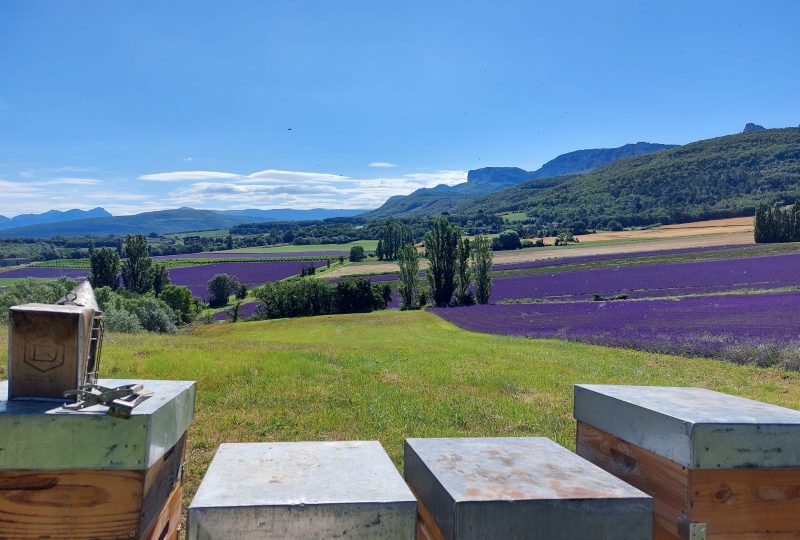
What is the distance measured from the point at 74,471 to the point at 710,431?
345 centimetres

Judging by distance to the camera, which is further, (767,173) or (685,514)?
(767,173)

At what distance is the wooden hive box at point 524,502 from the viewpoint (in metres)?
2.74

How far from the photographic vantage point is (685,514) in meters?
3.26

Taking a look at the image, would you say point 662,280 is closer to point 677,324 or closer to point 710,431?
point 677,324

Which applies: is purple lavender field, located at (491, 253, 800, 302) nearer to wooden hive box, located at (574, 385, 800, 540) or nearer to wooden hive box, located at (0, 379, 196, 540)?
wooden hive box, located at (574, 385, 800, 540)

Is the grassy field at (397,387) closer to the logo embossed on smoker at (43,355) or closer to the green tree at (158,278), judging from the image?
the logo embossed on smoker at (43,355)

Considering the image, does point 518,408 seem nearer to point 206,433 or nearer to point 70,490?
point 206,433

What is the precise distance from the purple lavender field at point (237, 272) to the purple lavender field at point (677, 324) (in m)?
74.8

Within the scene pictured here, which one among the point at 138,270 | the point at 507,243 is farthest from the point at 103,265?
the point at 507,243

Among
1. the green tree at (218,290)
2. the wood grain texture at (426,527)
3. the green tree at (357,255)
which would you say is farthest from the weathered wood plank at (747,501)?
the green tree at (357,255)

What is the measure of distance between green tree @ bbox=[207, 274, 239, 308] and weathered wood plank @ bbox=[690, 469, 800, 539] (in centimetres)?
10537

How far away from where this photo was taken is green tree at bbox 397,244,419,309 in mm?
77938

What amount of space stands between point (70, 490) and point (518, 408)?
1024 cm

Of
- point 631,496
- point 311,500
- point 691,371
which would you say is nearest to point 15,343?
point 311,500
